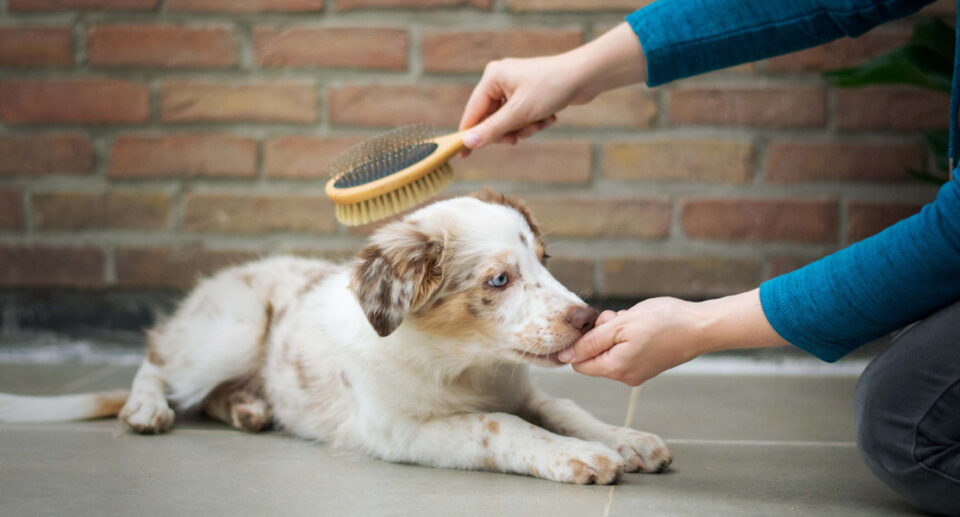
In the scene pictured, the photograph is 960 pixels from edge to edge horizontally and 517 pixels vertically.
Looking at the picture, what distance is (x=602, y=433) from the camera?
6.38ft

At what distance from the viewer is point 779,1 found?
6.14ft

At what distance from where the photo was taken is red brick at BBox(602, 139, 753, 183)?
310cm

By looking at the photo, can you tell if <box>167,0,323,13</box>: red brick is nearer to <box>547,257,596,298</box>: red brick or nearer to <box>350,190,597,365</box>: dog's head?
<box>547,257,596,298</box>: red brick

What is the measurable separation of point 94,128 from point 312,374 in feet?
5.14

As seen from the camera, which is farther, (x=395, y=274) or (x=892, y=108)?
(x=892, y=108)

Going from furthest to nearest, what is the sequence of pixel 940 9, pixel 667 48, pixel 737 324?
pixel 940 9, pixel 667 48, pixel 737 324

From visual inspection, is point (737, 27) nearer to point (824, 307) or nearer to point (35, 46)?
point (824, 307)

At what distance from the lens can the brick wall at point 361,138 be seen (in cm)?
307

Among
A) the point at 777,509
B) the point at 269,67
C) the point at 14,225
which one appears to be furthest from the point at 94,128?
the point at 777,509

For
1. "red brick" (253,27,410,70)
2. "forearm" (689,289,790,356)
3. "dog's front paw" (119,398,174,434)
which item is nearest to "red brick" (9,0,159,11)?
"red brick" (253,27,410,70)

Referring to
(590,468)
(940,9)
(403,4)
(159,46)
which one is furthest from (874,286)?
(159,46)

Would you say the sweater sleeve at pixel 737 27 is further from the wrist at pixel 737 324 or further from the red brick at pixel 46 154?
the red brick at pixel 46 154

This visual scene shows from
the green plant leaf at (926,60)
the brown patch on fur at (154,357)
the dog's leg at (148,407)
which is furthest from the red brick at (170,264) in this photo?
the green plant leaf at (926,60)

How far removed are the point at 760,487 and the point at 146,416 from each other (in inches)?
55.2
